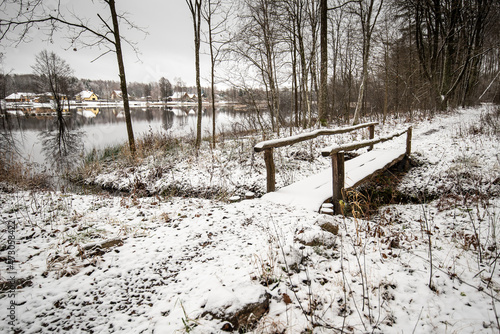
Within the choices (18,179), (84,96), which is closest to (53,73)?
(18,179)

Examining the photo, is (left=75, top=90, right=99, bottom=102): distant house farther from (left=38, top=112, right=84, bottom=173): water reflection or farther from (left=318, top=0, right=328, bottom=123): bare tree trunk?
(left=318, top=0, right=328, bottom=123): bare tree trunk

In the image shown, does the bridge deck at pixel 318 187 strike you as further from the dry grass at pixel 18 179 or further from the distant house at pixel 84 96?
the distant house at pixel 84 96

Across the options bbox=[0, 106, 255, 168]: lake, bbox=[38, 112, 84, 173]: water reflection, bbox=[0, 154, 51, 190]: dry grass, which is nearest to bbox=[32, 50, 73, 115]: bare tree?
bbox=[0, 106, 255, 168]: lake

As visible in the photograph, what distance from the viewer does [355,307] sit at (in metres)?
1.96

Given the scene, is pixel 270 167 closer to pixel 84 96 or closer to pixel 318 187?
pixel 318 187

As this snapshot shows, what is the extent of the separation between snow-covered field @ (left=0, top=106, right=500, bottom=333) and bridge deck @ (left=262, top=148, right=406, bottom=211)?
0.41m

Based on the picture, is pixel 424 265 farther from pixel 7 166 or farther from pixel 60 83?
pixel 60 83

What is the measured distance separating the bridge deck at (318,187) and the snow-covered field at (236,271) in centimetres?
41

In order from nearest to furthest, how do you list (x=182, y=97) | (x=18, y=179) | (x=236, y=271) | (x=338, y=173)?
→ (x=236, y=271) < (x=338, y=173) < (x=18, y=179) < (x=182, y=97)

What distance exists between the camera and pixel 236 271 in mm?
2504

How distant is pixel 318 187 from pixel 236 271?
304 cm

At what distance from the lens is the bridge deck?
427cm

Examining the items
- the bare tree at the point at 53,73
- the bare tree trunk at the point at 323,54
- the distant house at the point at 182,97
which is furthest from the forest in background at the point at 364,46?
the distant house at the point at 182,97

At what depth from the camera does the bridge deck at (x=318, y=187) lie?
4.27 m
